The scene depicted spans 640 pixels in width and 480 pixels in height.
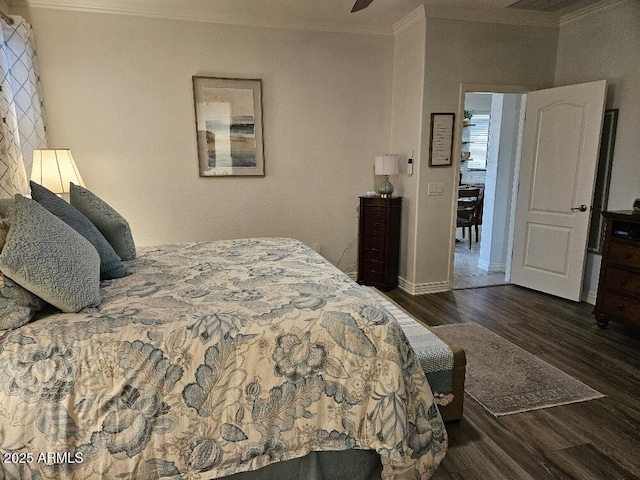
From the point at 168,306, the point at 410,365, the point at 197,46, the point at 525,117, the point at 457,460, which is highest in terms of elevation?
the point at 197,46

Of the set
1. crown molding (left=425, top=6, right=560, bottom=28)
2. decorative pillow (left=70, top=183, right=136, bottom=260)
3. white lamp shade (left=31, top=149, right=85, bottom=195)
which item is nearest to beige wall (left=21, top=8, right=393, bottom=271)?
white lamp shade (left=31, top=149, right=85, bottom=195)

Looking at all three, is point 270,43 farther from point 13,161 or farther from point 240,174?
point 13,161

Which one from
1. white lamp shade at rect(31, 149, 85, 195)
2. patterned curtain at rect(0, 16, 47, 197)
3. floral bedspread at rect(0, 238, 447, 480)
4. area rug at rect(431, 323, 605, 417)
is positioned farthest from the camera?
white lamp shade at rect(31, 149, 85, 195)

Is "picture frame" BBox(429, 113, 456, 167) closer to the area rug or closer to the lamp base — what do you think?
the lamp base

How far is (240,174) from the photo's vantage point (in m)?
3.95

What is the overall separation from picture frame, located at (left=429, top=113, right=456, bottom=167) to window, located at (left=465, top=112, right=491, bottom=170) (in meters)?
4.42

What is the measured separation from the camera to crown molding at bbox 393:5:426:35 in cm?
357

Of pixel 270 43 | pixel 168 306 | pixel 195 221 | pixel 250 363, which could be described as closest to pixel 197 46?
pixel 270 43

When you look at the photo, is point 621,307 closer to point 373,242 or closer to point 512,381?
point 512,381

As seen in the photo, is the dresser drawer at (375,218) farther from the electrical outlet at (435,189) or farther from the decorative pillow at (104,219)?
the decorative pillow at (104,219)

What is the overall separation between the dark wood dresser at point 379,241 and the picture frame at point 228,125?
4.02 ft

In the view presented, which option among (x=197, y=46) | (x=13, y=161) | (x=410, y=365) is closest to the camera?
(x=410, y=365)

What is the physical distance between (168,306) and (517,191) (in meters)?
3.91

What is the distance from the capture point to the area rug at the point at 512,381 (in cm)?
219
